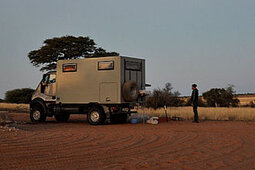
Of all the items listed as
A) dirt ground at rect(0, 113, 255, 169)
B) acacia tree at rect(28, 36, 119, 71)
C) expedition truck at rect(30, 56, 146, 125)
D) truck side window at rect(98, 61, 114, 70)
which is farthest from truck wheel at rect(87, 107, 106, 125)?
acacia tree at rect(28, 36, 119, 71)

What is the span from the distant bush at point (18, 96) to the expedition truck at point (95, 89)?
31861 millimetres

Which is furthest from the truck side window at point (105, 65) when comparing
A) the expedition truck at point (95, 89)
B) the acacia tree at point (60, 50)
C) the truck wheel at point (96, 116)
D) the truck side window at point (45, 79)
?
the acacia tree at point (60, 50)

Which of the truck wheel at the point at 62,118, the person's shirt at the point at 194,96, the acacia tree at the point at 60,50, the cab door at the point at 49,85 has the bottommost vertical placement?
the truck wheel at the point at 62,118

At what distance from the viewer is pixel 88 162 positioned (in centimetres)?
631

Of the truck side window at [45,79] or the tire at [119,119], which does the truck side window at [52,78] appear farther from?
the tire at [119,119]

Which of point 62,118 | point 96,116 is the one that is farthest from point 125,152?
point 62,118

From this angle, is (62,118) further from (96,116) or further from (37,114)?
(96,116)

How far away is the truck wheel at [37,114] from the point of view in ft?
56.7

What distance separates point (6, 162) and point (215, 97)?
3642 centimetres

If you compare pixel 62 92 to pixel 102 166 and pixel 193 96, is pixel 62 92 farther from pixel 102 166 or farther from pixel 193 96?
pixel 102 166

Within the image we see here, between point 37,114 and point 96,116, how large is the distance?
157 inches

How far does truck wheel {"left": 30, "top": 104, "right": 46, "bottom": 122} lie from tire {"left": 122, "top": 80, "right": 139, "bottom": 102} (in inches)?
203

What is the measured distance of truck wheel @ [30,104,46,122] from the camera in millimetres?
17281

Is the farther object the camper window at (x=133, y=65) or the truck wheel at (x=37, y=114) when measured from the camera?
the truck wheel at (x=37, y=114)
